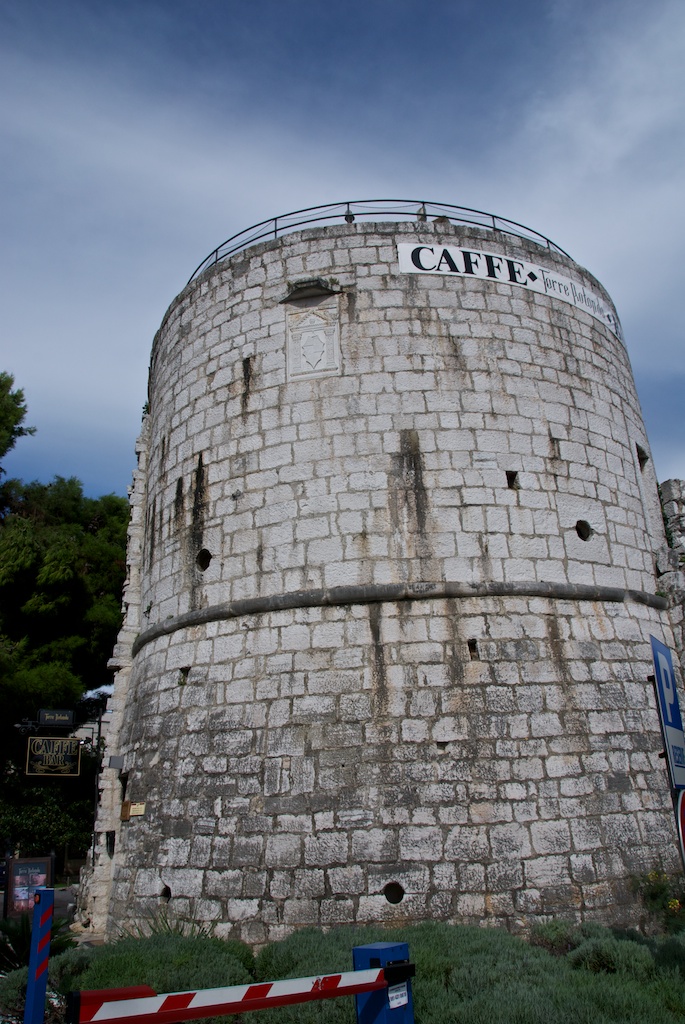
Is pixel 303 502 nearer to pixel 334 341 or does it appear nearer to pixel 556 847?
pixel 334 341

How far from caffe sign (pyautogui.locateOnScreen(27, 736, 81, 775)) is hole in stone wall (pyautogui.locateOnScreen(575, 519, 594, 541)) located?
23.9 feet

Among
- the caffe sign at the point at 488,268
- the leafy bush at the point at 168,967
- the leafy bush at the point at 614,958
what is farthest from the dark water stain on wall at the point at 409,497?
the leafy bush at the point at 168,967

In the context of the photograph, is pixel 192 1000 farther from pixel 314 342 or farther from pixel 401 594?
pixel 314 342

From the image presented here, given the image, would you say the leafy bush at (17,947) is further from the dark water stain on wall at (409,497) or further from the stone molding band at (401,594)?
the dark water stain on wall at (409,497)

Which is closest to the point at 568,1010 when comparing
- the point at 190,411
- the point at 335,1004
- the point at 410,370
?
Answer: the point at 335,1004

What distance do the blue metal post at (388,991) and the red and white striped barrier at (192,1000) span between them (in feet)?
0.43

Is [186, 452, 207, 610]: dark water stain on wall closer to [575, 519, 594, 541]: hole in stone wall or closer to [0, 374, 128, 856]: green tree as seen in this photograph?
[575, 519, 594, 541]: hole in stone wall

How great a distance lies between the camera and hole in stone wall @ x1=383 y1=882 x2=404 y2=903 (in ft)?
18.8

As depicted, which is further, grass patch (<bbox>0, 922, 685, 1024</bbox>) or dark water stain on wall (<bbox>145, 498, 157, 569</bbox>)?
dark water stain on wall (<bbox>145, 498, 157, 569</bbox>)

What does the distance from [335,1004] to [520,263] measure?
7.02 meters

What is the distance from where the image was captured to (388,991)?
2729 millimetres

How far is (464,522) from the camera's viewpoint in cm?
688

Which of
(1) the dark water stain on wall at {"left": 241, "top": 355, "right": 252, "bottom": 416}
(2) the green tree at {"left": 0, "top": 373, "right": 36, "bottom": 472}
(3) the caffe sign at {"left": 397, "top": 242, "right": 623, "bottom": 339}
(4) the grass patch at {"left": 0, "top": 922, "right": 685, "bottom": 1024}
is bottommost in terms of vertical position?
(4) the grass patch at {"left": 0, "top": 922, "right": 685, "bottom": 1024}

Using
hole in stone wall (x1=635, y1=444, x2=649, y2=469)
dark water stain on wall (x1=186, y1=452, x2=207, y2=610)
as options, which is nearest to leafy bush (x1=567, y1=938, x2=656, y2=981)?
dark water stain on wall (x1=186, y1=452, x2=207, y2=610)
